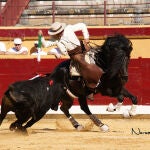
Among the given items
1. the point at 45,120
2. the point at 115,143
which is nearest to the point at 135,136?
the point at 115,143

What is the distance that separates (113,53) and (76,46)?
0.50 metres

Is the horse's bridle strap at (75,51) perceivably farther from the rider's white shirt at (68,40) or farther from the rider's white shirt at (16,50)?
the rider's white shirt at (16,50)

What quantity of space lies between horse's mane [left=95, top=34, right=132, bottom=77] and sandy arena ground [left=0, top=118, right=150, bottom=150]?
87 centimetres

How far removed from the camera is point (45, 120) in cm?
1176

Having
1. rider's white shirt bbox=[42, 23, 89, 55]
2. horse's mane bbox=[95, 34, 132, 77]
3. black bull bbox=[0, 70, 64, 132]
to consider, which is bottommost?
black bull bbox=[0, 70, 64, 132]

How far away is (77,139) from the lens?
7965mm

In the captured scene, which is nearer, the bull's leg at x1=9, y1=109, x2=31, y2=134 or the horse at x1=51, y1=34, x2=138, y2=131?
the bull's leg at x1=9, y1=109, x2=31, y2=134

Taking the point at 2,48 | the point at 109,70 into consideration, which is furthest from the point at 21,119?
the point at 2,48

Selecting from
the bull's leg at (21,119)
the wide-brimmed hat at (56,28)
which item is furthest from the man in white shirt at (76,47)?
the bull's leg at (21,119)

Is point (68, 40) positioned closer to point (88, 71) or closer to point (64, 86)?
point (88, 71)

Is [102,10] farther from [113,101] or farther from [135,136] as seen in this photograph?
[135,136]

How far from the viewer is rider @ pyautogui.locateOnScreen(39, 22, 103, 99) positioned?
8616mm

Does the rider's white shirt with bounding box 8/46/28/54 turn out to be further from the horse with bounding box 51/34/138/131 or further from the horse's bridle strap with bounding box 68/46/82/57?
the horse's bridle strap with bounding box 68/46/82/57

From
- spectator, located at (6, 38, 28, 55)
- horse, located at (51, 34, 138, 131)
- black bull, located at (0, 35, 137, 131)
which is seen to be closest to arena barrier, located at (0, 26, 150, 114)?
spectator, located at (6, 38, 28, 55)
